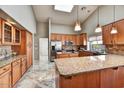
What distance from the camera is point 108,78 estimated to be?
6.98 feet

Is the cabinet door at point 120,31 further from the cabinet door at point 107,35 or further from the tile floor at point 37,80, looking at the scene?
the tile floor at point 37,80

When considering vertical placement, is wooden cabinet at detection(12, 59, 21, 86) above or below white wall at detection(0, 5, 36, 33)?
below

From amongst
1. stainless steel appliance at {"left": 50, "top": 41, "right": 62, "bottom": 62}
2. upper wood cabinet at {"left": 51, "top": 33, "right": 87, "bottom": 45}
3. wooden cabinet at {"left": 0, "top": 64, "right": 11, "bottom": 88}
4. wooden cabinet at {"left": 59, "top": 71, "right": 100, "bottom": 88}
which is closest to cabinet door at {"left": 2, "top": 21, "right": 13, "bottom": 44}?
wooden cabinet at {"left": 0, "top": 64, "right": 11, "bottom": 88}

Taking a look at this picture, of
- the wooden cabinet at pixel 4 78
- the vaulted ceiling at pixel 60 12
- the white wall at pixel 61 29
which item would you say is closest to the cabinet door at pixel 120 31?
the vaulted ceiling at pixel 60 12

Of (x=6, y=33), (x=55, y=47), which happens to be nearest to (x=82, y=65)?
(x=6, y=33)

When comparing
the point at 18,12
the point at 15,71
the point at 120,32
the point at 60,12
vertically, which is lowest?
the point at 15,71

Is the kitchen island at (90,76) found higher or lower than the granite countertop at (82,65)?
lower

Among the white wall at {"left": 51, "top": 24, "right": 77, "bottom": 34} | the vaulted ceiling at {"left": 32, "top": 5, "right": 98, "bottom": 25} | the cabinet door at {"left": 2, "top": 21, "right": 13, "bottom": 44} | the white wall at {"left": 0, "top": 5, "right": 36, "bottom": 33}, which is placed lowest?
the cabinet door at {"left": 2, "top": 21, "right": 13, "bottom": 44}

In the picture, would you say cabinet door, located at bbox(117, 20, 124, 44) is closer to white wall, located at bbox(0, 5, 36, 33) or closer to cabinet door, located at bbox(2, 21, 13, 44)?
white wall, located at bbox(0, 5, 36, 33)

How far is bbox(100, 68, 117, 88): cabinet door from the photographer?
2.07m

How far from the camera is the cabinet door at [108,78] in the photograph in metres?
2.07

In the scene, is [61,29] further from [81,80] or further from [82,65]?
[81,80]

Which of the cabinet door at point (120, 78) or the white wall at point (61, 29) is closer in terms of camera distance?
the cabinet door at point (120, 78)
